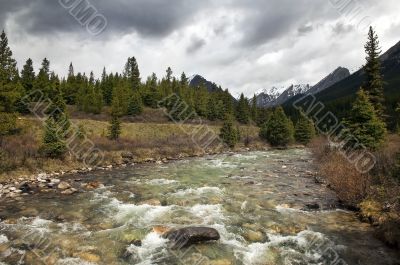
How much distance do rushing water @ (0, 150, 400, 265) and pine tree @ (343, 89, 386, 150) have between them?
7.68 metres

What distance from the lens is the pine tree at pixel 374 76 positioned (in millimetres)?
35875

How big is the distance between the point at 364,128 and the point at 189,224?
21.2 metres

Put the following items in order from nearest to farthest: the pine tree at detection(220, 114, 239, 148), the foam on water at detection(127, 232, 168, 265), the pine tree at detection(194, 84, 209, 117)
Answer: the foam on water at detection(127, 232, 168, 265)
the pine tree at detection(220, 114, 239, 148)
the pine tree at detection(194, 84, 209, 117)

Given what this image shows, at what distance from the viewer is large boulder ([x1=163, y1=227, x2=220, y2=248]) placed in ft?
42.6

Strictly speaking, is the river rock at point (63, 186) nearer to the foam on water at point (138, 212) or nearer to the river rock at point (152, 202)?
the foam on water at point (138, 212)

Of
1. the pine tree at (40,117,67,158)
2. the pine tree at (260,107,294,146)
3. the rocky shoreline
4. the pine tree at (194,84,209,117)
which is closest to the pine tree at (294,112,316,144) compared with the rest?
the pine tree at (260,107,294,146)

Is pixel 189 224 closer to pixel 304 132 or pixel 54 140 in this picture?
pixel 54 140

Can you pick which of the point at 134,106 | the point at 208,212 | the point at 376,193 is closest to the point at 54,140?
the point at 208,212

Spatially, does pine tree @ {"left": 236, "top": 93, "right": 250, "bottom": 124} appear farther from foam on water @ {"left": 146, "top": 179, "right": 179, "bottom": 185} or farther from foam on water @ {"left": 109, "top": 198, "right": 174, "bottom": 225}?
foam on water @ {"left": 109, "top": 198, "right": 174, "bottom": 225}

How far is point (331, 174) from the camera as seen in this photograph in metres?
23.8

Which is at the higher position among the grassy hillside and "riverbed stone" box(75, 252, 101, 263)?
the grassy hillside

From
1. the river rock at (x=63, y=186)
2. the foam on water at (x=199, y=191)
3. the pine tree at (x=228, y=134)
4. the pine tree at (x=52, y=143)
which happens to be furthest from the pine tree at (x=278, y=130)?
the river rock at (x=63, y=186)

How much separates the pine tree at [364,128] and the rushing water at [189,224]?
7680mm

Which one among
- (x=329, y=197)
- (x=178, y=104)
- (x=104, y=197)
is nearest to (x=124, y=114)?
(x=178, y=104)
